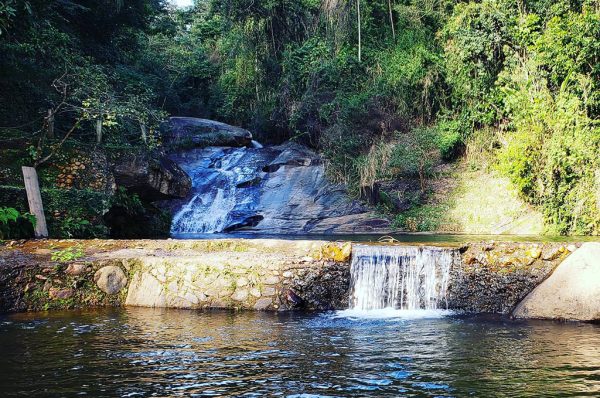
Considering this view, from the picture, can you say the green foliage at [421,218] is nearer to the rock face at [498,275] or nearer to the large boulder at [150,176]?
the large boulder at [150,176]

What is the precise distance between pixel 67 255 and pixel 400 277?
209 inches

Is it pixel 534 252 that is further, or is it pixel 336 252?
pixel 336 252

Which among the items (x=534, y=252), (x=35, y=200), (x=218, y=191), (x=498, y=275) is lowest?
(x=498, y=275)

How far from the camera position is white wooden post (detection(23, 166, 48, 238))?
11.7 m

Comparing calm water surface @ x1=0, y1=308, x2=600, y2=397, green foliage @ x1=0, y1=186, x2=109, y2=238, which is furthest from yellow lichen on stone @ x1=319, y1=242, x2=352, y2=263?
green foliage @ x1=0, y1=186, x2=109, y2=238

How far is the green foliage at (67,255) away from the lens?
30.0 feet

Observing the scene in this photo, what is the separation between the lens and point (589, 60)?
19953mm

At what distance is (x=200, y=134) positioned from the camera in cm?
2761

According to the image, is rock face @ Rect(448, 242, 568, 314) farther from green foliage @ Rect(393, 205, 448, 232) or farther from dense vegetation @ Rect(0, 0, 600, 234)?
green foliage @ Rect(393, 205, 448, 232)

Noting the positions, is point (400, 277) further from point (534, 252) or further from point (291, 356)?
point (291, 356)

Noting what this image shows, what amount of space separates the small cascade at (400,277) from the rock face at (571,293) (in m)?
1.27

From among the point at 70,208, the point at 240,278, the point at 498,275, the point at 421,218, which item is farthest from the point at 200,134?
the point at 498,275

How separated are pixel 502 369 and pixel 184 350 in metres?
3.16

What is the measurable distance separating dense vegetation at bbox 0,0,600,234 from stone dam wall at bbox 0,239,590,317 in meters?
5.39
